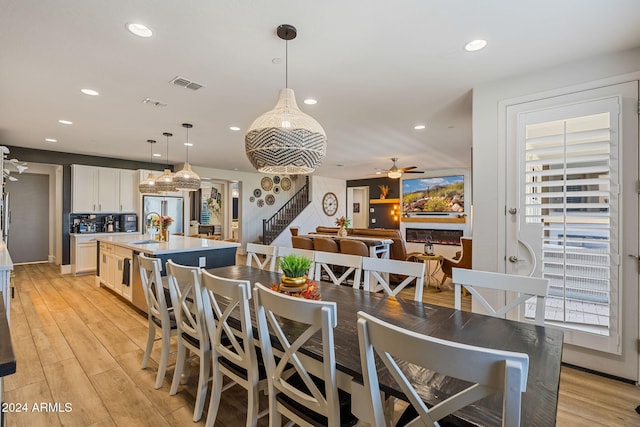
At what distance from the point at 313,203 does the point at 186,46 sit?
8575 millimetres

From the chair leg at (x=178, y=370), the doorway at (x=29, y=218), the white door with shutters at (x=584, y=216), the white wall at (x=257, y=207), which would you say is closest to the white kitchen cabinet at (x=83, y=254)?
the doorway at (x=29, y=218)

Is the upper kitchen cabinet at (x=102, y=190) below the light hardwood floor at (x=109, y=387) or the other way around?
the other way around

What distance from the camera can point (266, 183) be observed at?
10.3 meters

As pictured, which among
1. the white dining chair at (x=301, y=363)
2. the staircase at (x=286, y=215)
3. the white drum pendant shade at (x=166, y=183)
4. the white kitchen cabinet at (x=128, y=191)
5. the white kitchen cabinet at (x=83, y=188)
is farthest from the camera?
the staircase at (x=286, y=215)

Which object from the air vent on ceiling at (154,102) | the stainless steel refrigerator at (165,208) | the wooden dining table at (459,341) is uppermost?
the air vent on ceiling at (154,102)

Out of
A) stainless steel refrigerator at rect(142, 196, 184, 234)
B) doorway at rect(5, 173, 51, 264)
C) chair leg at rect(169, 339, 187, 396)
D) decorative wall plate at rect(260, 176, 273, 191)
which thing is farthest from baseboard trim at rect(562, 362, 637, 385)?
doorway at rect(5, 173, 51, 264)

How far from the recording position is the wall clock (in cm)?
1133

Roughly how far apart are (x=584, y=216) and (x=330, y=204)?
9.23 metres

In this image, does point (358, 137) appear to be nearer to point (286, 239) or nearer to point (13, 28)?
point (13, 28)

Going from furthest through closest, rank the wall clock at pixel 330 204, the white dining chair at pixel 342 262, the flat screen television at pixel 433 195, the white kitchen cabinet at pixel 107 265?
1. the wall clock at pixel 330 204
2. the flat screen television at pixel 433 195
3. the white kitchen cabinet at pixel 107 265
4. the white dining chair at pixel 342 262

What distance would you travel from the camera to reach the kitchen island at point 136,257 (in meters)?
4.02

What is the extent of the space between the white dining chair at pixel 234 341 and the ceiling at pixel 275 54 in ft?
5.52

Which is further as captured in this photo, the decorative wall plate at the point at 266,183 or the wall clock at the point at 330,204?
the wall clock at the point at 330,204

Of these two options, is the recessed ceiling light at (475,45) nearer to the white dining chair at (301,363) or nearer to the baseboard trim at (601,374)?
the white dining chair at (301,363)
